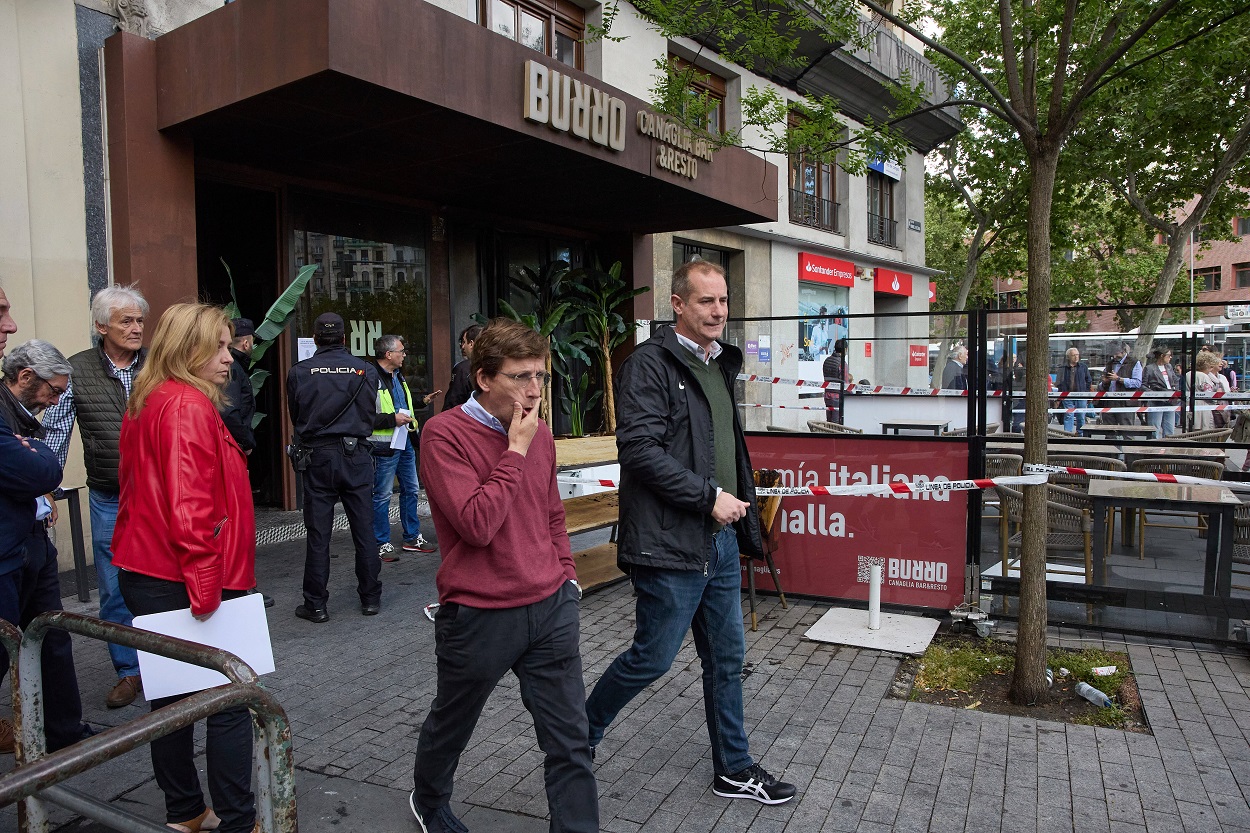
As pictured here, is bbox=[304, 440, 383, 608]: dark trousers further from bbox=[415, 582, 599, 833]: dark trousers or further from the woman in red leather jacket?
bbox=[415, 582, 599, 833]: dark trousers

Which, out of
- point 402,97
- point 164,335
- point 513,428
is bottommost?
point 513,428

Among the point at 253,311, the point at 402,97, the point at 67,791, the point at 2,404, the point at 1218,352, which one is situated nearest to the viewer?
the point at 67,791

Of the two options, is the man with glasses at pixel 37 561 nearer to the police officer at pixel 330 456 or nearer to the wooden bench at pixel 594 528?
the police officer at pixel 330 456

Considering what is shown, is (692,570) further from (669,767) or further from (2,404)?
(2,404)

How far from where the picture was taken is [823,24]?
5840mm

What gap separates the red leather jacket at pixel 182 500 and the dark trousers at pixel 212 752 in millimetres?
58

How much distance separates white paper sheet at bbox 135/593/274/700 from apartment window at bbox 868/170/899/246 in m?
20.2

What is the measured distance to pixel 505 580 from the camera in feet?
8.66

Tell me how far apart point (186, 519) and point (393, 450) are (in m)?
4.47

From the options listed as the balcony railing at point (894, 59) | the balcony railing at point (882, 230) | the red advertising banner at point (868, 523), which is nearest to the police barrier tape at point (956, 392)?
the red advertising banner at point (868, 523)

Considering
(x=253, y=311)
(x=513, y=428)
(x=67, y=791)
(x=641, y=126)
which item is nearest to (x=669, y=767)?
(x=513, y=428)

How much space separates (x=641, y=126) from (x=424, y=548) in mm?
4777

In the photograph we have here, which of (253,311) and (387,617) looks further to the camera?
(253,311)

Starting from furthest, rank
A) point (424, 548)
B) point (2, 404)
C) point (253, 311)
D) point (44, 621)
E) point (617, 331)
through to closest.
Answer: point (617, 331) < point (253, 311) < point (424, 548) < point (2, 404) < point (44, 621)
